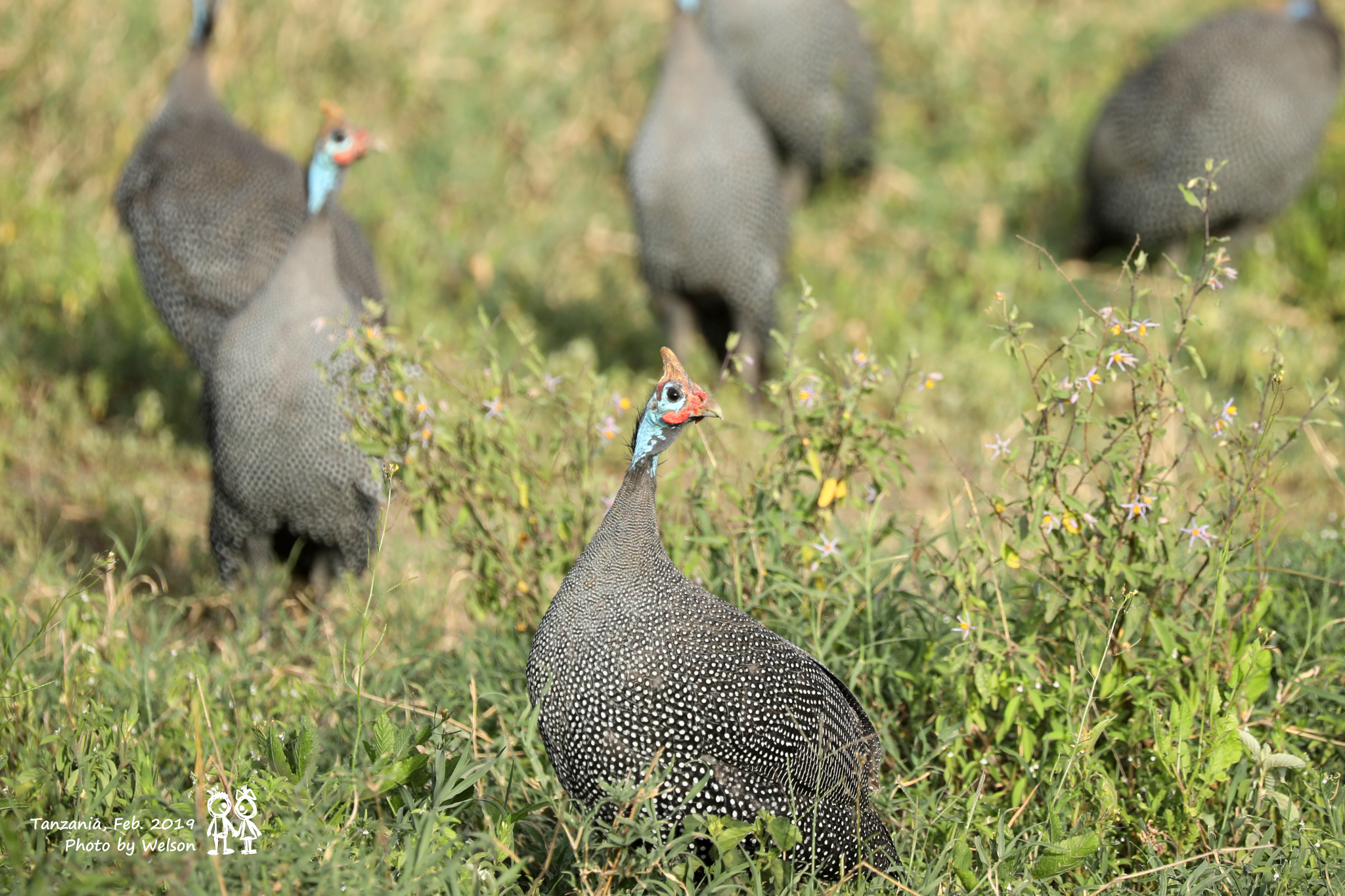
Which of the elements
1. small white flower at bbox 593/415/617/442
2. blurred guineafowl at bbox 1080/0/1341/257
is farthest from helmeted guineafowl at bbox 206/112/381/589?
blurred guineafowl at bbox 1080/0/1341/257

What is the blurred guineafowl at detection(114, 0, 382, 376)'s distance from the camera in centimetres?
412

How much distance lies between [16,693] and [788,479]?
66.5 inches

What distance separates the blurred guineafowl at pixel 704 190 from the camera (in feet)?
16.4

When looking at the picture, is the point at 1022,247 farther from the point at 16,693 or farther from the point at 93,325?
the point at 16,693

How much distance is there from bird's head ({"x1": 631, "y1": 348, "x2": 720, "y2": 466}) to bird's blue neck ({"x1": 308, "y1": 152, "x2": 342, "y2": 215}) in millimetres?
1657

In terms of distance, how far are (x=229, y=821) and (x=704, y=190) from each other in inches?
130

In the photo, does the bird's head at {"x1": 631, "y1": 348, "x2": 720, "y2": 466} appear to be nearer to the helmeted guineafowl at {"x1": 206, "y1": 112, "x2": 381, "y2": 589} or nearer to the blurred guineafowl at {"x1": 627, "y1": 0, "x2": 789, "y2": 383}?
the helmeted guineafowl at {"x1": 206, "y1": 112, "x2": 381, "y2": 589}

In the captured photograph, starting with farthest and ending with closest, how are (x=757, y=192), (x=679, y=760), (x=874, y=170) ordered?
(x=874, y=170) → (x=757, y=192) → (x=679, y=760)

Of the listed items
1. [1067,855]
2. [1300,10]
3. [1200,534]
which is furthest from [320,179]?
[1300,10]

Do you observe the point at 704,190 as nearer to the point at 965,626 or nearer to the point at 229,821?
the point at 965,626

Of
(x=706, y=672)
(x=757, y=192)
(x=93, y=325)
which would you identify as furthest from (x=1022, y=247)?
(x=706, y=672)

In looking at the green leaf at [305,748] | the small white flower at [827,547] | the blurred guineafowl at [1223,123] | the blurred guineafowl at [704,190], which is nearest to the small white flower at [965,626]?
the small white flower at [827,547]

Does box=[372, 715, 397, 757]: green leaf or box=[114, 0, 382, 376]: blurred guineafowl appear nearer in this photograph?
box=[372, 715, 397, 757]: green leaf

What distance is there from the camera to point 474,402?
3.05 metres
